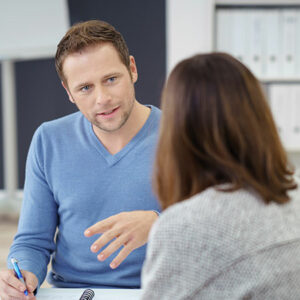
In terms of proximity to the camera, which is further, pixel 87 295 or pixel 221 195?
pixel 87 295

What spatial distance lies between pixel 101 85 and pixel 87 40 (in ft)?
0.43

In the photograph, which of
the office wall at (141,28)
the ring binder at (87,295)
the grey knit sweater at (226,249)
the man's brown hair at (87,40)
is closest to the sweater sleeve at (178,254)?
the grey knit sweater at (226,249)

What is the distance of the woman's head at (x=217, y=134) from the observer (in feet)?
2.41

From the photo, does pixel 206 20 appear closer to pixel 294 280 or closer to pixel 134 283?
pixel 134 283

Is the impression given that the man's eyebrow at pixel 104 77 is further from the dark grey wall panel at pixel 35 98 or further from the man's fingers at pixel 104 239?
the dark grey wall panel at pixel 35 98

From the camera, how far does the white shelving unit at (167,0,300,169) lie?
233 centimetres

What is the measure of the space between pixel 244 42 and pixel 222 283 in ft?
6.06

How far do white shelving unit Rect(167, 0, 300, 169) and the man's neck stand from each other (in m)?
1.13

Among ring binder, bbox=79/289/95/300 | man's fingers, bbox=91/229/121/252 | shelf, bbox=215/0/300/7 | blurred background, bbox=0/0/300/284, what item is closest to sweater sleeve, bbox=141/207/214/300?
man's fingers, bbox=91/229/121/252

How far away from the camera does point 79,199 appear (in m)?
1.25

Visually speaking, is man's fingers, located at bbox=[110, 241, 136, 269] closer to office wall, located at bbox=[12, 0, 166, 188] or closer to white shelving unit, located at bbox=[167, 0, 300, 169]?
white shelving unit, located at bbox=[167, 0, 300, 169]

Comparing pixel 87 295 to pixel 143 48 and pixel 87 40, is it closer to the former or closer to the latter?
pixel 87 40

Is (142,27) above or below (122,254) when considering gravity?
above

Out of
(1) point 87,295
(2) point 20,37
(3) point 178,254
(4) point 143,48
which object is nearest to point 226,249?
(3) point 178,254
